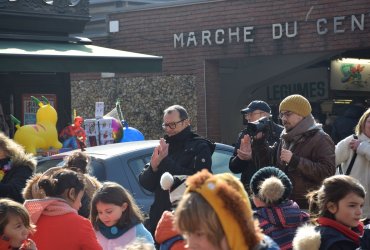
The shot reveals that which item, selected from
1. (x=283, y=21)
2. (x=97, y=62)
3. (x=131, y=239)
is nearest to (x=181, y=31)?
(x=283, y=21)

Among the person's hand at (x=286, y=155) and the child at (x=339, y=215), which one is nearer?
the child at (x=339, y=215)

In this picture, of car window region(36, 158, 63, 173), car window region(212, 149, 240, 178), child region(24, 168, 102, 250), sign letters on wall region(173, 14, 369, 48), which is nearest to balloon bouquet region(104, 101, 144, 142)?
car window region(36, 158, 63, 173)

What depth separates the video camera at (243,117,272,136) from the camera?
20.4 ft

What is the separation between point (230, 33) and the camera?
663 inches

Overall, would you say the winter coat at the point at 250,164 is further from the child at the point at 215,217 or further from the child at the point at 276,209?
the child at the point at 215,217

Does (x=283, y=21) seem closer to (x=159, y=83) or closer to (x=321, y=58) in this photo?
(x=321, y=58)

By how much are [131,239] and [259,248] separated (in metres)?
2.11

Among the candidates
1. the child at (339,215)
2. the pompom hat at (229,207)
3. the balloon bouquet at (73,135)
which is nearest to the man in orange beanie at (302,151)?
the child at (339,215)

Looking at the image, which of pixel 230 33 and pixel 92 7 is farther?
pixel 92 7

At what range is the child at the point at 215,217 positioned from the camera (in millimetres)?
2838

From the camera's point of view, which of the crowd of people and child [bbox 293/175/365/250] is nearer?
the crowd of people

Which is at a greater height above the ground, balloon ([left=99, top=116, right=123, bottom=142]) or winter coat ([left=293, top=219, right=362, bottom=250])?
balloon ([left=99, top=116, right=123, bottom=142])

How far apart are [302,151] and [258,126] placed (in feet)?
1.47

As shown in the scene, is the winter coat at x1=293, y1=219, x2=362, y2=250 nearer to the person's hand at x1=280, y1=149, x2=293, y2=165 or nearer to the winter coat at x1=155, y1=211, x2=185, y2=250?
the winter coat at x1=155, y1=211, x2=185, y2=250
